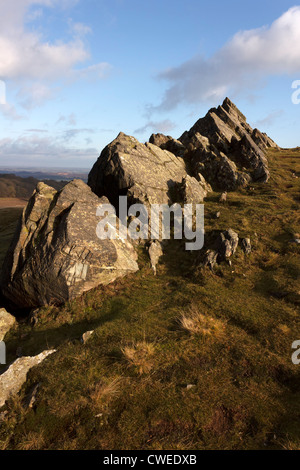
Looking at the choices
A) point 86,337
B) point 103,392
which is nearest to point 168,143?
point 86,337

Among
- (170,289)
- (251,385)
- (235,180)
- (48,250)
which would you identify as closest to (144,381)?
(251,385)

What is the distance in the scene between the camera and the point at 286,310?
1239cm

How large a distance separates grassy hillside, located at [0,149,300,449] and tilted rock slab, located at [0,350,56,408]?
0.36 metres

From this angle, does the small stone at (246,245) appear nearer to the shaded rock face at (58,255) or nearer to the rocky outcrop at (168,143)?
the shaded rock face at (58,255)

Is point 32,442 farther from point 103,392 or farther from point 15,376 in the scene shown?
point 15,376

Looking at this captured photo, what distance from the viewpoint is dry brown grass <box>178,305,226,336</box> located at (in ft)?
35.5

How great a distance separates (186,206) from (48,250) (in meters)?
14.2

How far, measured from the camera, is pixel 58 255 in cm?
1448

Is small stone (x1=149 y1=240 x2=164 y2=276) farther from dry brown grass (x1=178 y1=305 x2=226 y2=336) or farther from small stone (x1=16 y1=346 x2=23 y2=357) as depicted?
small stone (x1=16 y1=346 x2=23 y2=357)

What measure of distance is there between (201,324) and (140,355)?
3.53m

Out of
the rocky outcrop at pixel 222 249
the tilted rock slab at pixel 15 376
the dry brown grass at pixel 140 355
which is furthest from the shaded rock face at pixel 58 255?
the dry brown grass at pixel 140 355

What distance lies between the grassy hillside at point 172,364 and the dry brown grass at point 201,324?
2.5 inches

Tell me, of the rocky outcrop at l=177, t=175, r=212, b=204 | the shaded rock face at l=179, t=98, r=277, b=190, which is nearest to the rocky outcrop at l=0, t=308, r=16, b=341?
the rocky outcrop at l=177, t=175, r=212, b=204
